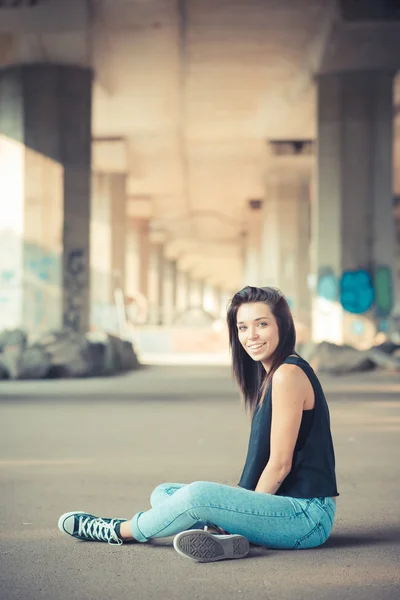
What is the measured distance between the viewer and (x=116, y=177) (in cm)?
3638

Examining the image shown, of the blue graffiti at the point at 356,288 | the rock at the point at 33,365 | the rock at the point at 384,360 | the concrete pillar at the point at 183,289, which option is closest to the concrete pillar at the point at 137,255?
the blue graffiti at the point at 356,288

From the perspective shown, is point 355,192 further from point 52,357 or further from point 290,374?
point 290,374

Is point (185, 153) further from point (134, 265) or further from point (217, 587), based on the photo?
point (217, 587)

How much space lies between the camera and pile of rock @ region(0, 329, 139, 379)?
1700 centimetres

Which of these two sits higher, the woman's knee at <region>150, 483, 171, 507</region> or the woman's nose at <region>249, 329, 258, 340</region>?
the woman's nose at <region>249, 329, 258, 340</region>

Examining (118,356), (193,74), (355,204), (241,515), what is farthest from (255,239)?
(241,515)

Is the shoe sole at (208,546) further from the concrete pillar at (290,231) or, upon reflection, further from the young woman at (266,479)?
the concrete pillar at (290,231)

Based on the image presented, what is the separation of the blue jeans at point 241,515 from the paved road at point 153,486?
119mm

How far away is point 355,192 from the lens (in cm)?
2214

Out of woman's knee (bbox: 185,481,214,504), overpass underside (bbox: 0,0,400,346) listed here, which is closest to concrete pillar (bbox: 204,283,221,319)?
overpass underside (bbox: 0,0,400,346)

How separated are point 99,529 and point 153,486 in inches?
70.6

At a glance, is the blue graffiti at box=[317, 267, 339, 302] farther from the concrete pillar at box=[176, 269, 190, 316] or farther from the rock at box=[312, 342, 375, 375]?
the concrete pillar at box=[176, 269, 190, 316]

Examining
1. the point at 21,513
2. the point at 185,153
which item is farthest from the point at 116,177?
the point at 21,513

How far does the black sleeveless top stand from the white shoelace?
0.84 metres
